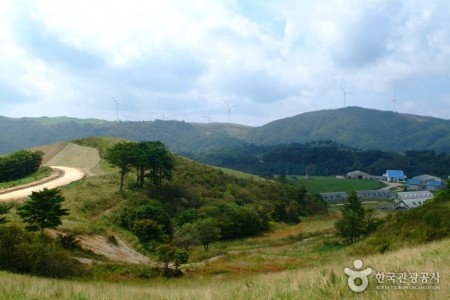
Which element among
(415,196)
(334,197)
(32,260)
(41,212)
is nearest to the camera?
(32,260)

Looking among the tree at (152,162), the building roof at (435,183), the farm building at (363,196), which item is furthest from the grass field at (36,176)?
the building roof at (435,183)

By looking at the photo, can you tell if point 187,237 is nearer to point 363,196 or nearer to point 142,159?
point 142,159

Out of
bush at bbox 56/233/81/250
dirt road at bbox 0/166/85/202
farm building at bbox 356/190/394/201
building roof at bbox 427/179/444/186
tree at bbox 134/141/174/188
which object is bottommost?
farm building at bbox 356/190/394/201

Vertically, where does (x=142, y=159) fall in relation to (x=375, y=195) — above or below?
above

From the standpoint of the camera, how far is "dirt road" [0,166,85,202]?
54.7 metres

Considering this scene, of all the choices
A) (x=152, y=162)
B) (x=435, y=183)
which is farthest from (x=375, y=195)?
(x=152, y=162)

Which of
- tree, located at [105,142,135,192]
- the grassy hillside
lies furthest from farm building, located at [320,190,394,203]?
tree, located at [105,142,135,192]

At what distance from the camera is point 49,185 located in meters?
67.4

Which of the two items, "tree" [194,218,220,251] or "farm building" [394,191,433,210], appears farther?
"farm building" [394,191,433,210]

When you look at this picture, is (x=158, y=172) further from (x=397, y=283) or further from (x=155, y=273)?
(x=397, y=283)

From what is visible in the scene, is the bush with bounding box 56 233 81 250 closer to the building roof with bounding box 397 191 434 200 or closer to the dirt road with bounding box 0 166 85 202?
the dirt road with bounding box 0 166 85 202

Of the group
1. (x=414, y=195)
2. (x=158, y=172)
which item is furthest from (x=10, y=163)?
(x=414, y=195)

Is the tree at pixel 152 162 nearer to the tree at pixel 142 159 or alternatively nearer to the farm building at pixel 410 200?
the tree at pixel 142 159

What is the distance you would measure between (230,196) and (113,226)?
3856 centimetres
